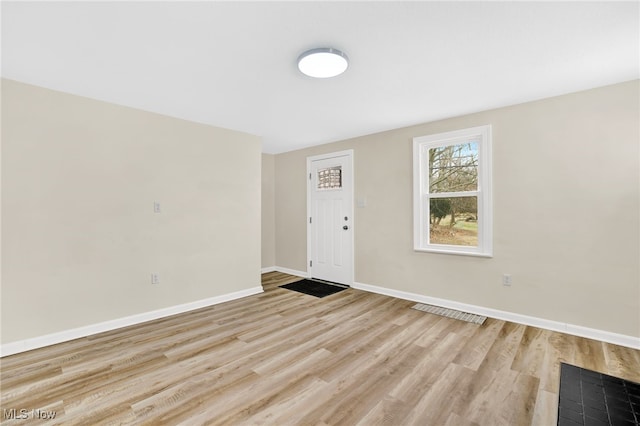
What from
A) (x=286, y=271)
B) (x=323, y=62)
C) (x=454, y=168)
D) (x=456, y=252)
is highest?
(x=323, y=62)

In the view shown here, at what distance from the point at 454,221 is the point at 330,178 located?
2137 mm

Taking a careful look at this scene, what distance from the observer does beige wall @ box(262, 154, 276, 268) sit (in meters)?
5.77

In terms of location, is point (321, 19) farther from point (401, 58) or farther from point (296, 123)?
point (296, 123)

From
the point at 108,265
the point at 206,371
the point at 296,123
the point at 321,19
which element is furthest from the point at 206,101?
the point at 206,371

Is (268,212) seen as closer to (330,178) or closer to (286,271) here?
(286,271)

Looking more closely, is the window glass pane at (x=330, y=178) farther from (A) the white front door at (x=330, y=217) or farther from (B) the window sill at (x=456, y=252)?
(B) the window sill at (x=456, y=252)

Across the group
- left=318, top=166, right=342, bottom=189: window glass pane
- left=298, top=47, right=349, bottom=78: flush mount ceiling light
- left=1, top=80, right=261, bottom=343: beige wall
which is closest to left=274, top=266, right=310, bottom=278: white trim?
left=1, top=80, right=261, bottom=343: beige wall

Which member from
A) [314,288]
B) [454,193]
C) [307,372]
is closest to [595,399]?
[307,372]

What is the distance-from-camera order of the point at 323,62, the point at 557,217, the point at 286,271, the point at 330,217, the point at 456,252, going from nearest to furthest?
the point at 323,62, the point at 557,217, the point at 456,252, the point at 330,217, the point at 286,271

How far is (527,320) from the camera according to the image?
3129 mm

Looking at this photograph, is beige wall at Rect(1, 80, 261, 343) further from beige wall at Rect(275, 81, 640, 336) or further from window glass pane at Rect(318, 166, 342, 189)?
beige wall at Rect(275, 81, 640, 336)

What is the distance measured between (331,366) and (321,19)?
247cm

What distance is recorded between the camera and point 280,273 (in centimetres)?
567

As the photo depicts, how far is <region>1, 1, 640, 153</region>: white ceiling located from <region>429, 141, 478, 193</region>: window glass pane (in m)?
0.64
